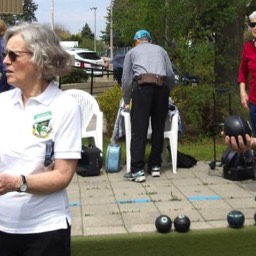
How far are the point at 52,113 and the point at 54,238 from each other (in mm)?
565

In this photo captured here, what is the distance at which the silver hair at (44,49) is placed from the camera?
8.50ft

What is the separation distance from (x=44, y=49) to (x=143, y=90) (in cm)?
413

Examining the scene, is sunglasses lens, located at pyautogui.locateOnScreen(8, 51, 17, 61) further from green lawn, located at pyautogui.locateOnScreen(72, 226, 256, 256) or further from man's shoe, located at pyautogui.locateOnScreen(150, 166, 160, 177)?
man's shoe, located at pyautogui.locateOnScreen(150, 166, 160, 177)

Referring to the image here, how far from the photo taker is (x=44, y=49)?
2594 millimetres

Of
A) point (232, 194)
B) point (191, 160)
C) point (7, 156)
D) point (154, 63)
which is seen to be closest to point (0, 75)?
point (154, 63)

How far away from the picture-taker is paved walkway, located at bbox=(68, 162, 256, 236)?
4938mm

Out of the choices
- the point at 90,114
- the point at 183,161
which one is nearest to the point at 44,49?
the point at 183,161

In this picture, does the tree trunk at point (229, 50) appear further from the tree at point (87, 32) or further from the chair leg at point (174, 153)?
the tree at point (87, 32)

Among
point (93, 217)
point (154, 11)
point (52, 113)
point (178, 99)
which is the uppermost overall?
point (154, 11)

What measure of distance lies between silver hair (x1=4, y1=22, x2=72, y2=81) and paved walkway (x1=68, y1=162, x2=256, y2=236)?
2285 millimetres

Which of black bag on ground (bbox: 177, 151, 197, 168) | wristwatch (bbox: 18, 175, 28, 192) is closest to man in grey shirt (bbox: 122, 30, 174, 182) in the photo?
black bag on ground (bbox: 177, 151, 197, 168)

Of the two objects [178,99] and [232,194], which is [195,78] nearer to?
[178,99]

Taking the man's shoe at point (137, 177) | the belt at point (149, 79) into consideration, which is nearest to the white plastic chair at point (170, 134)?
the man's shoe at point (137, 177)

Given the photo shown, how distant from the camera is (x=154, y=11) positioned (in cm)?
904
